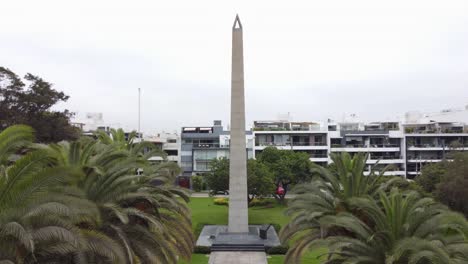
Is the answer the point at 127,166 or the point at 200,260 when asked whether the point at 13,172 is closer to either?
the point at 127,166

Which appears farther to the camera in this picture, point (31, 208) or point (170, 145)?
point (170, 145)

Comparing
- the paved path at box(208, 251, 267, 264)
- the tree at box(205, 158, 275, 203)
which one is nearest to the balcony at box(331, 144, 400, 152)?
the tree at box(205, 158, 275, 203)

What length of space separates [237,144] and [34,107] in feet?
54.9

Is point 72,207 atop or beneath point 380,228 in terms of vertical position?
atop

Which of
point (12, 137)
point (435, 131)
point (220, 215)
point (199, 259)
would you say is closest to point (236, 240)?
point (199, 259)

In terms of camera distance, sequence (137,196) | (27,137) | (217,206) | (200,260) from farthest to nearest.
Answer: (217,206) → (200,260) → (137,196) → (27,137)

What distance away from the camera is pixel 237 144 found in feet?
96.2

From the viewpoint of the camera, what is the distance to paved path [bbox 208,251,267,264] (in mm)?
24189

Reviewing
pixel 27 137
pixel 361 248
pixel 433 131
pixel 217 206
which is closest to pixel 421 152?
pixel 433 131

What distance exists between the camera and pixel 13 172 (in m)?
8.70

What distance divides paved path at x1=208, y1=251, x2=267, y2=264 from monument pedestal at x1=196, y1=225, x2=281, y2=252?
1.77 ft

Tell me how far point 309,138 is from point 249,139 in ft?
28.0

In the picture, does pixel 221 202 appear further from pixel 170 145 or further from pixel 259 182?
pixel 170 145

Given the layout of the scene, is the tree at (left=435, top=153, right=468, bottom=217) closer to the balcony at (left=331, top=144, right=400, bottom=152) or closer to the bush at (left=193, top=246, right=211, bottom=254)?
the bush at (left=193, top=246, right=211, bottom=254)
